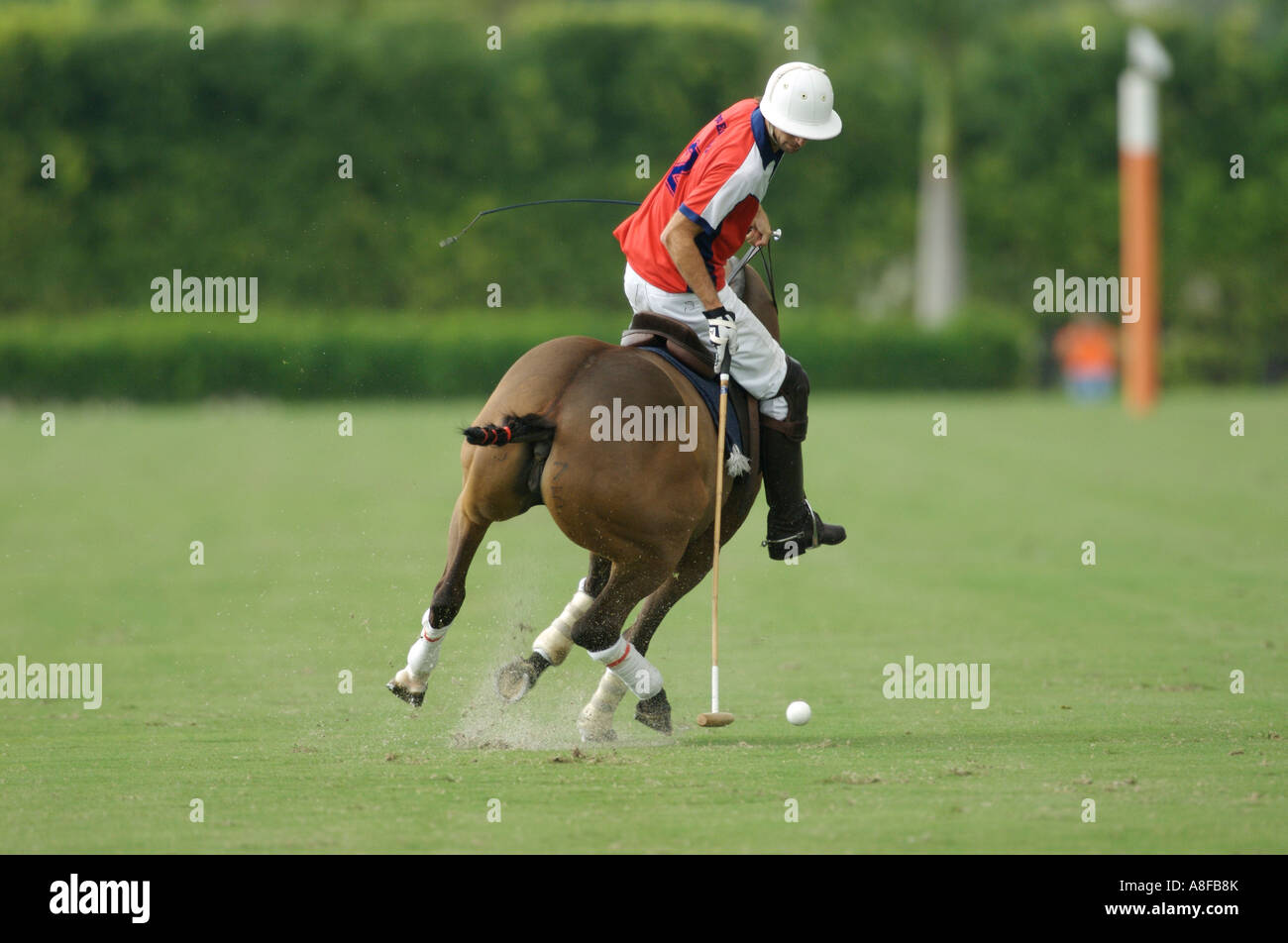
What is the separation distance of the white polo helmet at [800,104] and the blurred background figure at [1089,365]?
2970 centimetres

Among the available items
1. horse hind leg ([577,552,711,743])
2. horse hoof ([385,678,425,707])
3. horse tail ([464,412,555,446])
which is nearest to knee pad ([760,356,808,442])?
horse hind leg ([577,552,711,743])

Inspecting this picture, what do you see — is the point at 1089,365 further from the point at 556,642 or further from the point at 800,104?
the point at 556,642

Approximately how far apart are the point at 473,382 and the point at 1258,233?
1682 centimetres

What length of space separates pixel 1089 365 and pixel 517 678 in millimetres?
31374

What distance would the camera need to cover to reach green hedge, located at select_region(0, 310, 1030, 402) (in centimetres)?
3259

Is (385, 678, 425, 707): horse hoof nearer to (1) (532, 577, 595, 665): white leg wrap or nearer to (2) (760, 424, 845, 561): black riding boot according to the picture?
(1) (532, 577, 595, 665): white leg wrap

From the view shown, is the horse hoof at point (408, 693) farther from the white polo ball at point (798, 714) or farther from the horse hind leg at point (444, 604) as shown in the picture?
the white polo ball at point (798, 714)

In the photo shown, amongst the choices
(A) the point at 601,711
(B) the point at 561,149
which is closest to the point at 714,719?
(A) the point at 601,711

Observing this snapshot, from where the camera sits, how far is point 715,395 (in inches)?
322

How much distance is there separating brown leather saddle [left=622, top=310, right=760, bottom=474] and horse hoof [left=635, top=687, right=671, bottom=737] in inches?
42.0

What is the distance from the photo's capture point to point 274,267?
35469mm

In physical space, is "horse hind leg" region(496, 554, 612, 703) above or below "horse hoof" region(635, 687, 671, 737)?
above

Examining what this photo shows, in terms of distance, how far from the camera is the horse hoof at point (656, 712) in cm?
836
